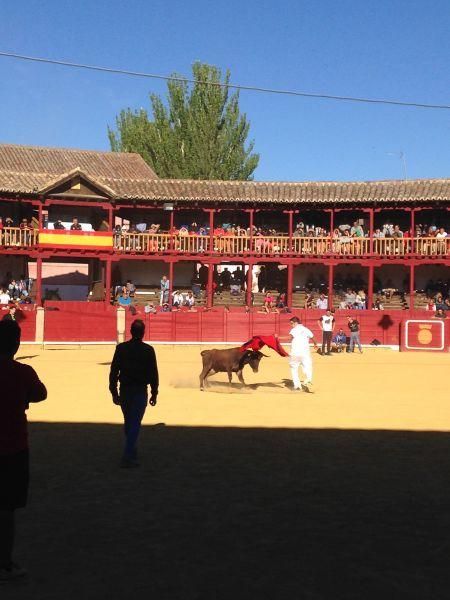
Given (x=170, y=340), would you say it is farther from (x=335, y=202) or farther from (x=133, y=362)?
(x=133, y=362)

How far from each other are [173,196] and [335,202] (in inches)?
290

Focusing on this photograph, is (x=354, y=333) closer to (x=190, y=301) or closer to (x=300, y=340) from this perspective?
(x=190, y=301)

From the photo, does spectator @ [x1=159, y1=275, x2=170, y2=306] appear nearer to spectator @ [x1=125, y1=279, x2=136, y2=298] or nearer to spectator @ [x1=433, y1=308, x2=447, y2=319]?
spectator @ [x1=125, y1=279, x2=136, y2=298]

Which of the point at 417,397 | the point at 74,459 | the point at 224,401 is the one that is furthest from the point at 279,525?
the point at 417,397

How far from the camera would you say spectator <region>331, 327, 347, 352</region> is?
2716 centimetres

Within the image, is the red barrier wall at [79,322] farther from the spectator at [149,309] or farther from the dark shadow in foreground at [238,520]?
the dark shadow in foreground at [238,520]

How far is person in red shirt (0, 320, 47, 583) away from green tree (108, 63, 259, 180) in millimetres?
42507

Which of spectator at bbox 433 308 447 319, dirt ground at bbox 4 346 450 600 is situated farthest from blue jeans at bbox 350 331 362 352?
dirt ground at bbox 4 346 450 600

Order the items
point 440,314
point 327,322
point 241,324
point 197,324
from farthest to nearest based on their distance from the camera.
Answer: point 241,324
point 197,324
point 440,314
point 327,322

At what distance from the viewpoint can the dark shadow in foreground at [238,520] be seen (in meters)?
4.32

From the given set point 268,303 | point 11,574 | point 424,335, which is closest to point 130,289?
point 268,303

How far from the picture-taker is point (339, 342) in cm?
2766

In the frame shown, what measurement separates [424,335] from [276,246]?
26.2 ft

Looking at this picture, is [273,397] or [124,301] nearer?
[273,397]
